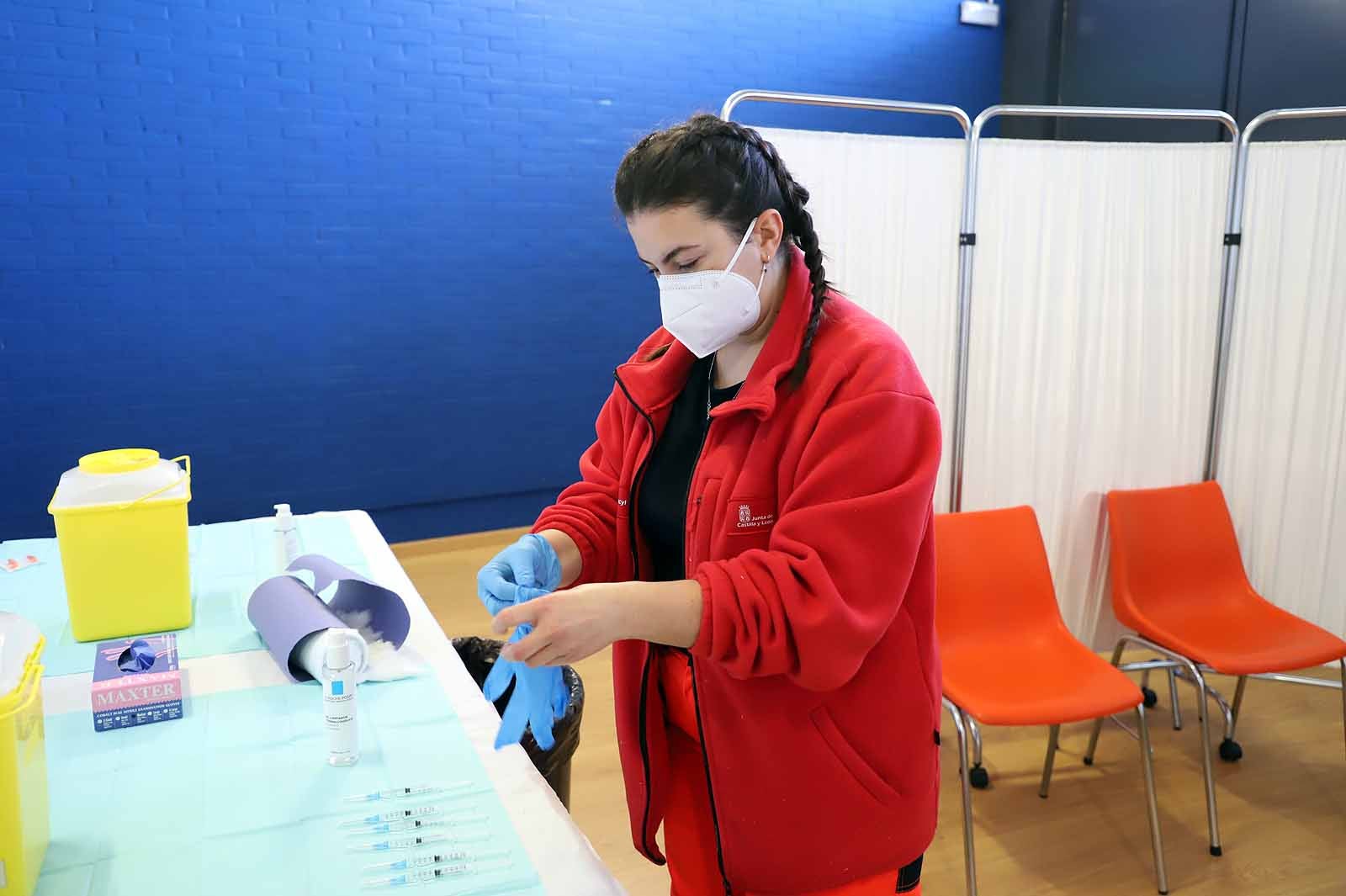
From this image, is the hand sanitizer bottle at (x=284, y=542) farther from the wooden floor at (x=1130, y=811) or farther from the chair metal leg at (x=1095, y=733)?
the chair metal leg at (x=1095, y=733)

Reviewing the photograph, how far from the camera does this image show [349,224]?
14.0 feet

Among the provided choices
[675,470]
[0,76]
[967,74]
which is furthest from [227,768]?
[967,74]

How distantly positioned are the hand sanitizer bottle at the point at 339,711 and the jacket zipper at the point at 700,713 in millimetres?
444

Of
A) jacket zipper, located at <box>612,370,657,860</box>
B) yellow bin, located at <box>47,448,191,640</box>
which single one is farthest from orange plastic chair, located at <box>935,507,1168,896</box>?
yellow bin, located at <box>47,448,191,640</box>

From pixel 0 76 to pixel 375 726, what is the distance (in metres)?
3.51

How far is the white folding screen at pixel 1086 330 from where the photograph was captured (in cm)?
267

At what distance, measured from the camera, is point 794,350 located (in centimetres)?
111

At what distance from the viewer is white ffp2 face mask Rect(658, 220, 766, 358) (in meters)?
1.15

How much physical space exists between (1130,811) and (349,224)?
12.0 feet

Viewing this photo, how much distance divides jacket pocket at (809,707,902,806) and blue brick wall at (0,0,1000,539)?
12.2 feet

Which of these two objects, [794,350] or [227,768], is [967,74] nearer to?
[794,350]

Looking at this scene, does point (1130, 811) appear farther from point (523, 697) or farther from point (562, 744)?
point (523, 697)

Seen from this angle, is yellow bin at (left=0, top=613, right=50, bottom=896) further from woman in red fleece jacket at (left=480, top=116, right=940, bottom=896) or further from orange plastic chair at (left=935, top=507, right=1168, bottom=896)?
orange plastic chair at (left=935, top=507, right=1168, bottom=896)

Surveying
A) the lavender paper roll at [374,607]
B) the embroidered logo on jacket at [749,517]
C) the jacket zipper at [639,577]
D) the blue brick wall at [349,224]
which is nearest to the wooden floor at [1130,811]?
the lavender paper roll at [374,607]
